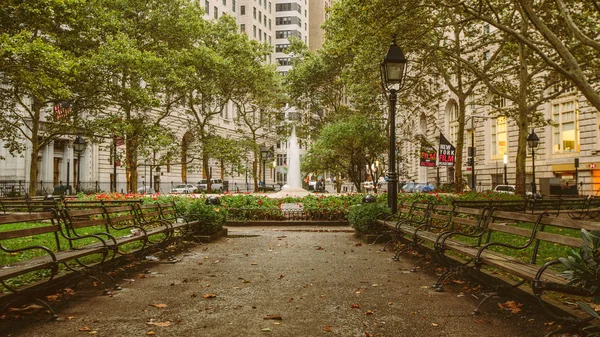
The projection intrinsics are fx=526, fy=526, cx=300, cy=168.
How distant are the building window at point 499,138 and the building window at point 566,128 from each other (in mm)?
6049

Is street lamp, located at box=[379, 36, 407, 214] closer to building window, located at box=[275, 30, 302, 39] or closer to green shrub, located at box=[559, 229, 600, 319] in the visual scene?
green shrub, located at box=[559, 229, 600, 319]

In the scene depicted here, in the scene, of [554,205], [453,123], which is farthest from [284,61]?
[554,205]

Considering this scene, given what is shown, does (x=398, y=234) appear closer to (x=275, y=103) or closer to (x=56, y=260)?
(x=56, y=260)

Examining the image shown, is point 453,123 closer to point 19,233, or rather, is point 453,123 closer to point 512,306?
point 512,306

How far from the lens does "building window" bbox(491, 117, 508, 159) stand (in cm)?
4516

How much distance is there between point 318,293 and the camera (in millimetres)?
6910

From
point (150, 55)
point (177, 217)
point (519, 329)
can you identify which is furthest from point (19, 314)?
point (150, 55)

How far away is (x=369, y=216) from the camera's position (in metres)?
13.1

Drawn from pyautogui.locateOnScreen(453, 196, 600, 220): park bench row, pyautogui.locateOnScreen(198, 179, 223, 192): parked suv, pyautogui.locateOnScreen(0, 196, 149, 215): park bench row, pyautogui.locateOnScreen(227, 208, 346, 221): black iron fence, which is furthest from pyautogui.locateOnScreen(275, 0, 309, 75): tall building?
pyautogui.locateOnScreen(0, 196, 149, 215): park bench row

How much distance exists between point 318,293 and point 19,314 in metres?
3.48

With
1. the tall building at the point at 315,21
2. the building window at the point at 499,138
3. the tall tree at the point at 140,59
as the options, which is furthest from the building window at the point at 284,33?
the tall tree at the point at 140,59

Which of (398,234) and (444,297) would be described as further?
(398,234)

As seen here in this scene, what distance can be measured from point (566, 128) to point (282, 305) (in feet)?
122

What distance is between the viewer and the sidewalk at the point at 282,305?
16.9 feet
